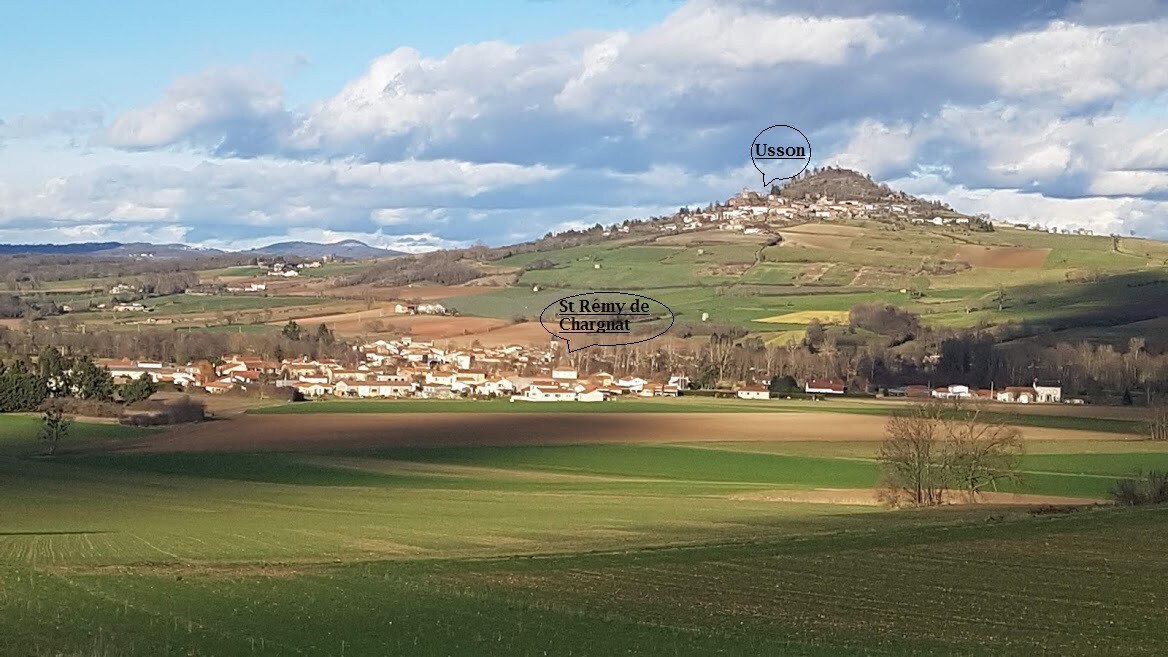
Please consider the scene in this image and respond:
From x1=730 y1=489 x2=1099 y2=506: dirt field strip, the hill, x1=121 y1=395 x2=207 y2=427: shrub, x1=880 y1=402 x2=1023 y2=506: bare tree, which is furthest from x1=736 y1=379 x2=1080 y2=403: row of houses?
x1=730 y1=489 x2=1099 y2=506: dirt field strip

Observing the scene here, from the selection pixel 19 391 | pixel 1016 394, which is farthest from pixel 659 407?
pixel 19 391

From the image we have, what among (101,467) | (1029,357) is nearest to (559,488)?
(101,467)

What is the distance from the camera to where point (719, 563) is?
109 feet

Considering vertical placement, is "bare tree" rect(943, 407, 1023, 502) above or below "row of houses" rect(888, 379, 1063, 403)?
below

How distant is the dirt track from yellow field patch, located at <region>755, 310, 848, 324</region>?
131 feet

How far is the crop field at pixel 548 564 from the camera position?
75.5 feet

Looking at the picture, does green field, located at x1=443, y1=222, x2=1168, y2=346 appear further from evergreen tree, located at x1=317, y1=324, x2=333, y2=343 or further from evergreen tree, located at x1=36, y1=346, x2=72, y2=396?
evergreen tree, located at x1=36, y1=346, x2=72, y2=396

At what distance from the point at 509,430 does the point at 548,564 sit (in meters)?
50.7

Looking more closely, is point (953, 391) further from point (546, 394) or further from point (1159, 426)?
point (546, 394)

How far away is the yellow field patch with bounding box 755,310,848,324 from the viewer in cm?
13275

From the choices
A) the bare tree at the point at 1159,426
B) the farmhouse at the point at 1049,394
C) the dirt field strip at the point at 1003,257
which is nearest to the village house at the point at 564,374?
the farmhouse at the point at 1049,394

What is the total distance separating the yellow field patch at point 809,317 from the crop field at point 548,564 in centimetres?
6458

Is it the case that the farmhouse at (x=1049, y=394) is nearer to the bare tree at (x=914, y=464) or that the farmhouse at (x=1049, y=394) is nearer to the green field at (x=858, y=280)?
the green field at (x=858, y=280)

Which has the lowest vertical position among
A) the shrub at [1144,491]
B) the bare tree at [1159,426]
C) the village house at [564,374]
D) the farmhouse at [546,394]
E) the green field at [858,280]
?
the shrub at [1144,491]
